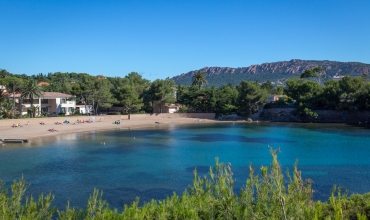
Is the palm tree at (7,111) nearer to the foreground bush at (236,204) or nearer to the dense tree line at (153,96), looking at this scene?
the dense tree line at (153,96)

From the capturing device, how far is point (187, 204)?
364 inches

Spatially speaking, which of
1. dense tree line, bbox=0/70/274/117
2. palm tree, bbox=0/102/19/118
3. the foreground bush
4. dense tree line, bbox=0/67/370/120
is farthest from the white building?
the foreground bush

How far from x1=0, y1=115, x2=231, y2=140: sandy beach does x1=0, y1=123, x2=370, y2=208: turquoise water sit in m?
4.49

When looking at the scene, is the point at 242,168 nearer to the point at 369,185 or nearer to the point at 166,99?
the point at 369,185

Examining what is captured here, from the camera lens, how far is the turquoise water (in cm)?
2145

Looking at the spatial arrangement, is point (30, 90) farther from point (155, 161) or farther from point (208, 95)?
point (208, 95)

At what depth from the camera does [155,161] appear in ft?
101

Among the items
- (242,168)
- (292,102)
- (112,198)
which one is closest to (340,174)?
(242,168)

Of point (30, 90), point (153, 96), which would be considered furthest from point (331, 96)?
point (30, 90)

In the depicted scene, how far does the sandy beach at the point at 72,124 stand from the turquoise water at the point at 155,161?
4.49 metres

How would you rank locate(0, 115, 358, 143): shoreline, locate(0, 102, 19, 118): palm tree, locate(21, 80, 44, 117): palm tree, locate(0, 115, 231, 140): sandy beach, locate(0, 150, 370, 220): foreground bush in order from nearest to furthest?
1. locate(0, 150, 370, 220): foreground bush
2. locate(0, 115, 358, 143): shoreline
3. locate(0, 115, 231, 140): sandy beach
4. locate(0, 102, 19, 118): palm tree
5. locate(21, 80, 44, 117): palm tree

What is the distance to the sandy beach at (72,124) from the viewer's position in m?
47.7

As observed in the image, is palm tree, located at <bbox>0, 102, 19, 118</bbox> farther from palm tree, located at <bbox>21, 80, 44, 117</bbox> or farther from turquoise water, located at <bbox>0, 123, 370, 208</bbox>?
turquoise water, located at <bbox>0, 123, 370, 208</bbox>

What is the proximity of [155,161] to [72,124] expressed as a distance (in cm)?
3258
